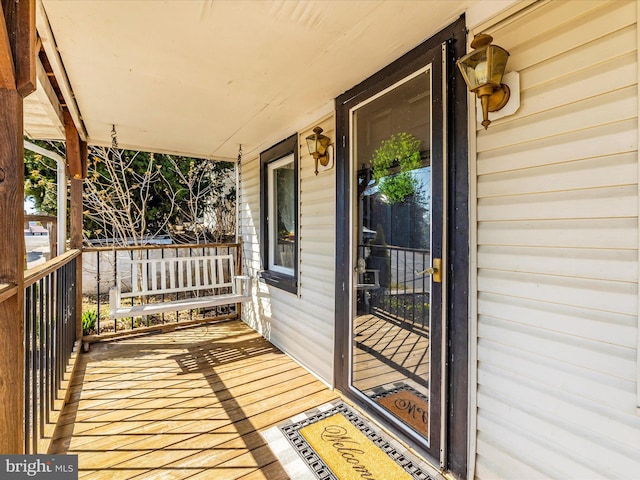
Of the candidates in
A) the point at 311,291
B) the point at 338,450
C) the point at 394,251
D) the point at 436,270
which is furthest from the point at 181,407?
the point at 436,270

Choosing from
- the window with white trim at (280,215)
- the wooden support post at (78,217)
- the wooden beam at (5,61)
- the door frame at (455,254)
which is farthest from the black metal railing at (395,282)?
the wooden support post at (78,217)

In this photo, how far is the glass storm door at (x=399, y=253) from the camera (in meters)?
1.77

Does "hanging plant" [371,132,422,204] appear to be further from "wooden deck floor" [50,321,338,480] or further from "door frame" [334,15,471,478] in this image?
"wooden deck floor" [50,321,338,480]

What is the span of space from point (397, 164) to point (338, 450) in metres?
1.79

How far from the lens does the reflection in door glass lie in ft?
6.12

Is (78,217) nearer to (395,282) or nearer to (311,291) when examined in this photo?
(311,291)

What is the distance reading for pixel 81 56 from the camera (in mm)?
1981

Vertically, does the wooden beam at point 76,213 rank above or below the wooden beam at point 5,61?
below

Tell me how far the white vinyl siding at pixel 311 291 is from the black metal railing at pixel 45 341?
6.25ft

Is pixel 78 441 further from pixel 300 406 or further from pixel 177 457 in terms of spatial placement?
pixel 300 406

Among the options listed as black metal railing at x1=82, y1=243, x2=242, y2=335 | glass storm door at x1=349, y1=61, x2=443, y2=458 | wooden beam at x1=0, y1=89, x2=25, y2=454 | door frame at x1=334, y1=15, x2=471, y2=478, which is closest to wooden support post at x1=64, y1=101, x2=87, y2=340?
black metal railing at x1=82, y1=243, x2=242, y2=335

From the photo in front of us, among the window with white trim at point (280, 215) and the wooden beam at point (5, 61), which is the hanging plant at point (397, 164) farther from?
the wooden beam at point (5, 61)

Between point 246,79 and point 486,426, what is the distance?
8.36 ft

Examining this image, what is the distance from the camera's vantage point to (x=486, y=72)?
1396 millimetres
